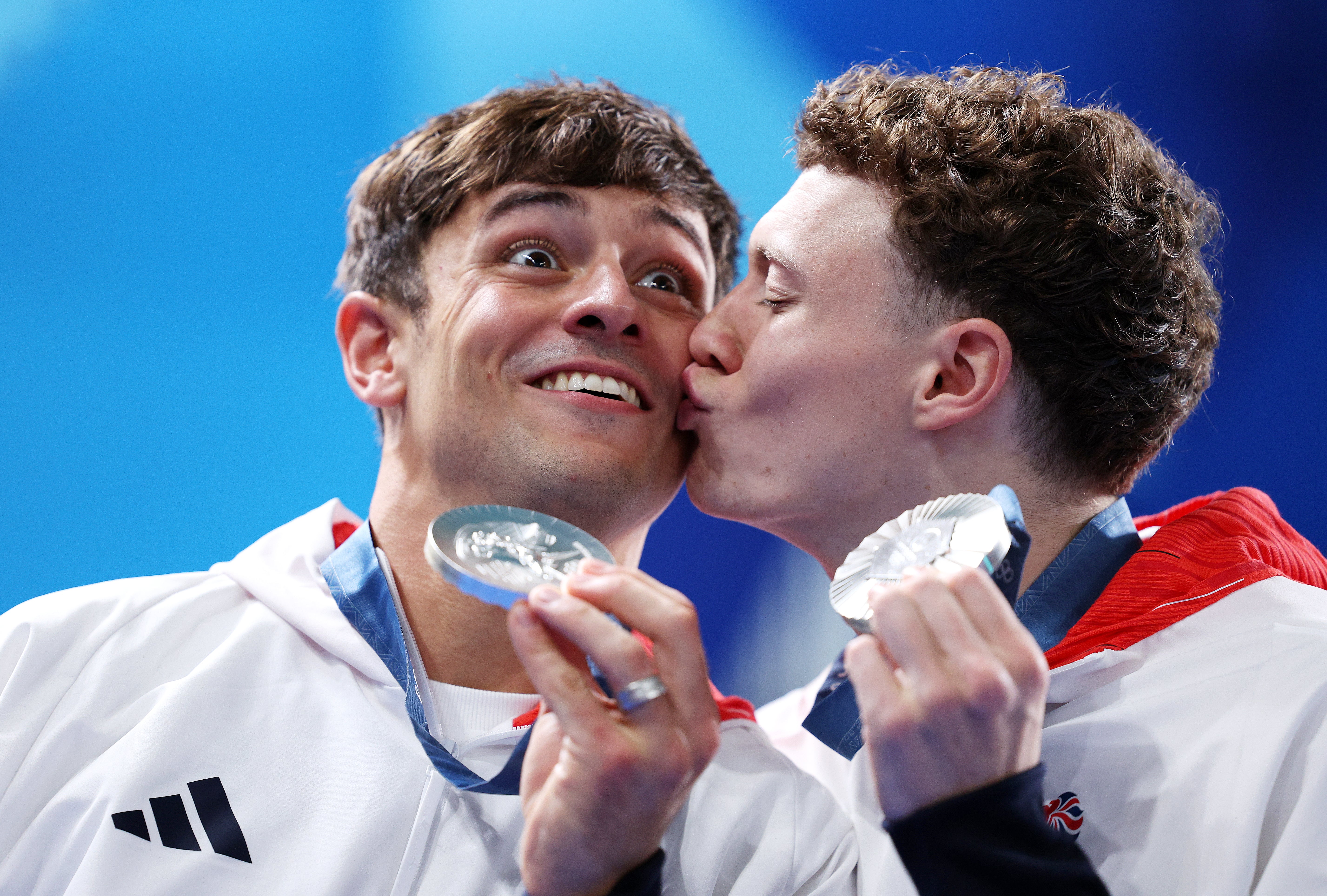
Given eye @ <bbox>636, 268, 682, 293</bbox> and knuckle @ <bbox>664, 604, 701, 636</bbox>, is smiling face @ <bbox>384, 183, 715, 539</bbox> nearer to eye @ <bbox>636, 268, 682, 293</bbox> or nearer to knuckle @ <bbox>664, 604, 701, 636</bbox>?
eye @ <bbox>636, 268, 682, 293</bbox>

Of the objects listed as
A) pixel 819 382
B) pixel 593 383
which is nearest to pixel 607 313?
pixel 593 383

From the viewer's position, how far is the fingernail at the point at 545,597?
1.45 m

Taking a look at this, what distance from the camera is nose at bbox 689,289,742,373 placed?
103 inches

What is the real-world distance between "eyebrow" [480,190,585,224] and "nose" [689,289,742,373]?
1.40ft

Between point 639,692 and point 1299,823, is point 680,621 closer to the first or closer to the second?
point 639,692

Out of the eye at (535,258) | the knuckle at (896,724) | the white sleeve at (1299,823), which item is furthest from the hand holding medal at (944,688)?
the eye at (535,258)

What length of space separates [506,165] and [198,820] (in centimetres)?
171

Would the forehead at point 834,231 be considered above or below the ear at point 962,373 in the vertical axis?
above

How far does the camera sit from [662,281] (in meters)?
2.88

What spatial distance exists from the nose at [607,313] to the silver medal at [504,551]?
78 centimetres

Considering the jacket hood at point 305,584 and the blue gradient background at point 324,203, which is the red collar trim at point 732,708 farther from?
the blue gradient background at point 324,203

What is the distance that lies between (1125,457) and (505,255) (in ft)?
5.38

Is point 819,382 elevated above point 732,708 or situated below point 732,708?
above

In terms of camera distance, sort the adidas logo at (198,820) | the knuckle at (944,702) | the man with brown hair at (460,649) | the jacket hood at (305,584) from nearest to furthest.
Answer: the knuckle at (944,702), the man with brown hair at (460,649), the adidas logo at (198,820), the jacket hood at (305,584)
